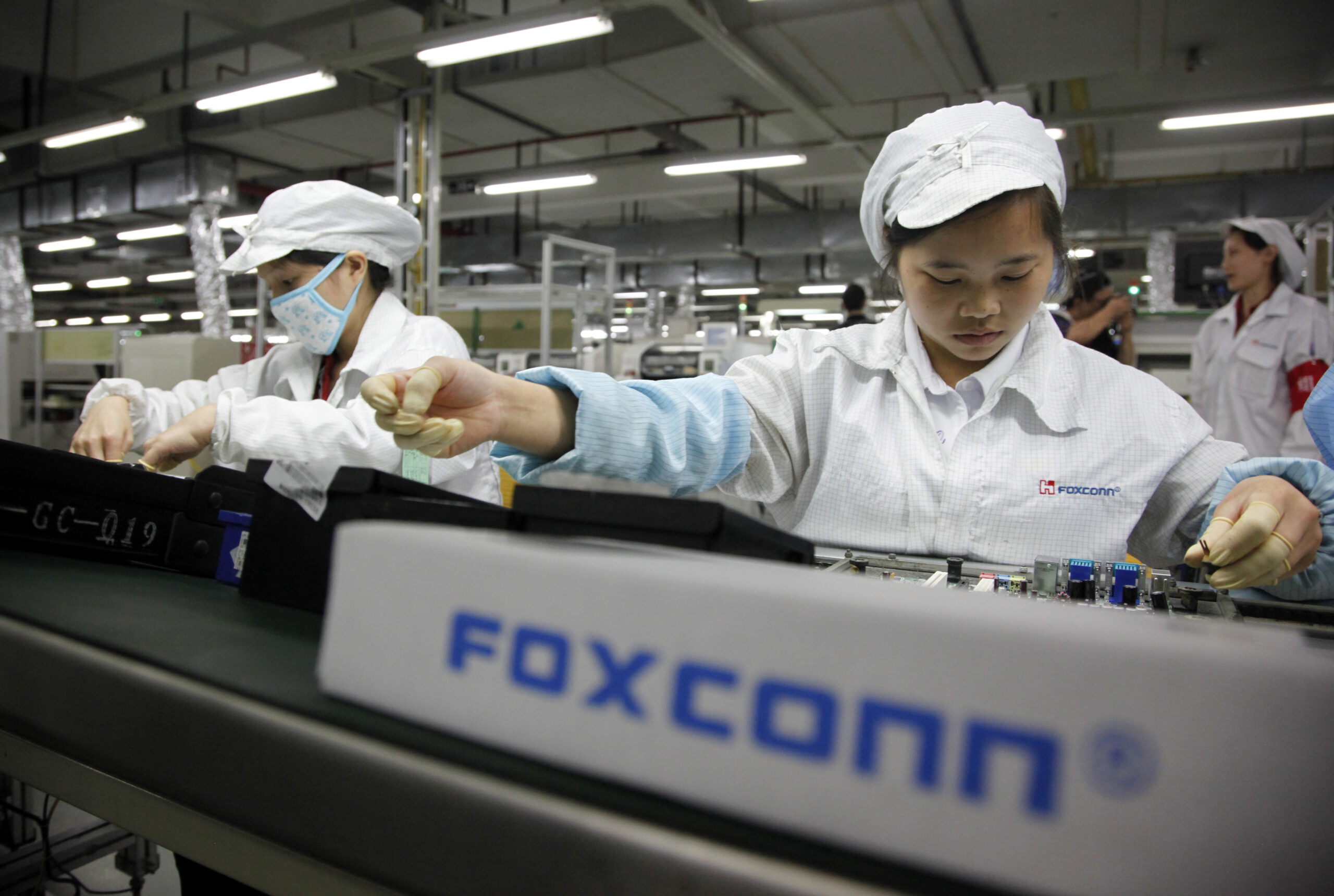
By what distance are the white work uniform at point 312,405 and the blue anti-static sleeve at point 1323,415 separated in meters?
1.04

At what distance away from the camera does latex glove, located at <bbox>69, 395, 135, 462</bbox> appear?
1308 millimetres

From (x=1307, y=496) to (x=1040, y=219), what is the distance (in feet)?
1.33

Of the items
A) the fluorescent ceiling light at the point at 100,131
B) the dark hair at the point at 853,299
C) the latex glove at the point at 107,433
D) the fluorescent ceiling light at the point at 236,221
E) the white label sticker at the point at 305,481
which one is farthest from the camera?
the fluorescent ceiling light at the point at 100,131

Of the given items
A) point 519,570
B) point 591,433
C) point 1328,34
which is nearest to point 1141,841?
point 519,570

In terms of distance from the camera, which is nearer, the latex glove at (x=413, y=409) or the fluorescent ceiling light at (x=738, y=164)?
the latex glove at (x=413, y=409)

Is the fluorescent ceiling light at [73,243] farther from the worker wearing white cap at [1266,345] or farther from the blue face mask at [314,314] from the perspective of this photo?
the worker wearing white cap at [1266,345]

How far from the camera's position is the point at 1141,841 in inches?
10.7

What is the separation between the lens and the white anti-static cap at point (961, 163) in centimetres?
90

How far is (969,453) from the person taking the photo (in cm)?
108

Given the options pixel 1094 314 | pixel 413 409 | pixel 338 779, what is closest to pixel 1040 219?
pixel 413 409

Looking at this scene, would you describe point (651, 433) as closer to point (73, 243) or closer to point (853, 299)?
point (853, 299)

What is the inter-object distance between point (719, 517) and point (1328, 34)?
6.69m

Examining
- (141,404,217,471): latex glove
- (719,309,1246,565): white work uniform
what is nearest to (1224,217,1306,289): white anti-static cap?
(719,309,1246,565): white work uniform

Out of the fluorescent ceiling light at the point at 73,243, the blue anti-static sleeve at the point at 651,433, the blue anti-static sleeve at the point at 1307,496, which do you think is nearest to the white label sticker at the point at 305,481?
the blue anti-static sleeve at the point at 651,433
